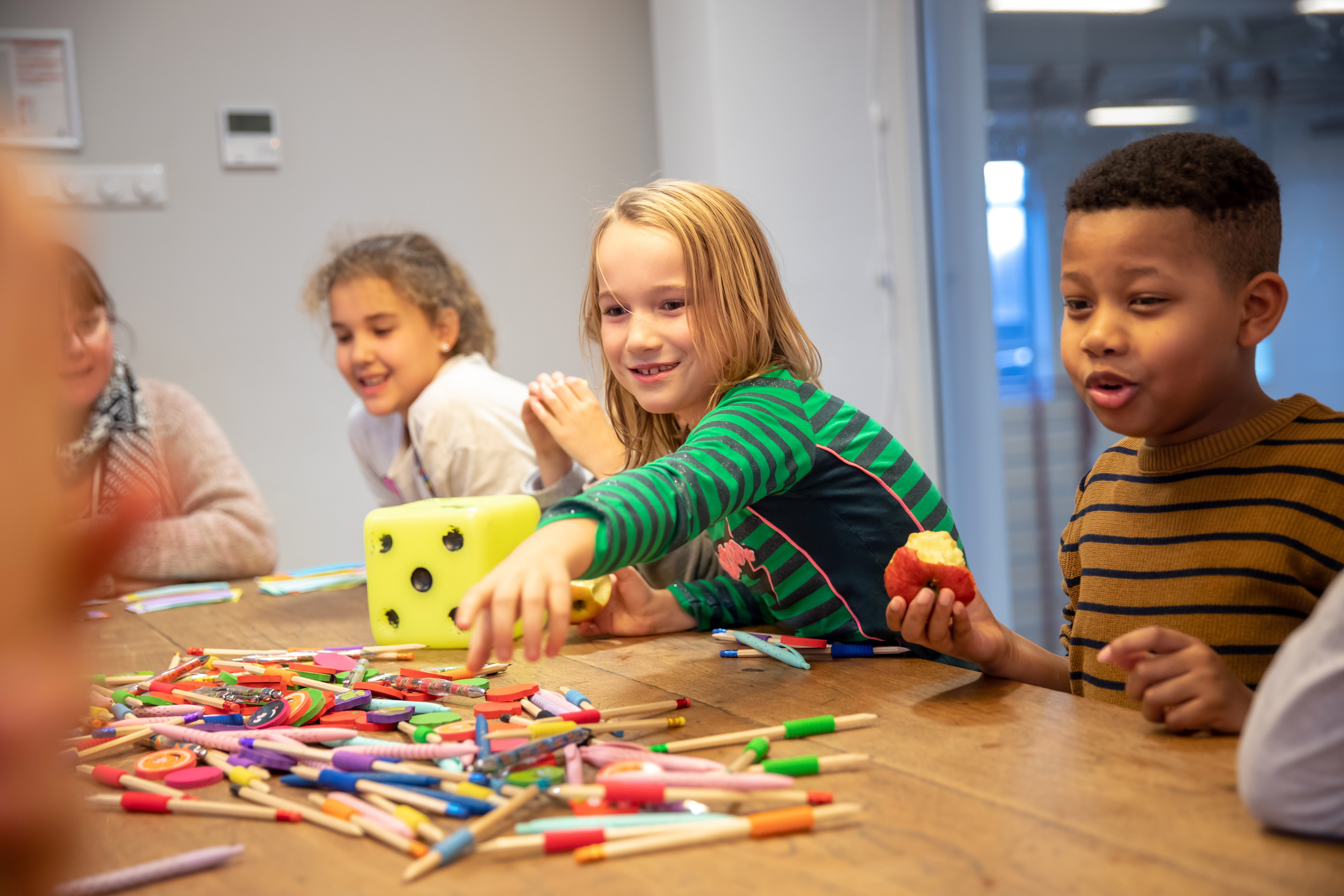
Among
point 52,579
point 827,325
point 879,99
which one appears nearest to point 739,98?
point 879,99

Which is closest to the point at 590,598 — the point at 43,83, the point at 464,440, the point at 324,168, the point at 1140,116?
the point at 464,440

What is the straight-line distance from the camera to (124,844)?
61cm

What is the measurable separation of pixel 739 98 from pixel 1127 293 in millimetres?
1953

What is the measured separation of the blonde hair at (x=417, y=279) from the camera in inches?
75.8

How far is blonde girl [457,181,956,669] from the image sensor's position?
103cm

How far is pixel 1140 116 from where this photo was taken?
2363 mm

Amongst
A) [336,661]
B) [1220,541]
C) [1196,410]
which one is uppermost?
[1196,410]

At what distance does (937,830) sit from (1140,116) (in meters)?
2.24

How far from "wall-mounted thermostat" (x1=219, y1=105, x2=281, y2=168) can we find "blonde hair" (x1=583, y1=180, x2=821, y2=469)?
73.0 inches

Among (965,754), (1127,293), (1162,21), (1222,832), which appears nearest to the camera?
(1222,832)

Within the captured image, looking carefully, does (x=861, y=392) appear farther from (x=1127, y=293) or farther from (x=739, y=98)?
(x=1127, y=293)

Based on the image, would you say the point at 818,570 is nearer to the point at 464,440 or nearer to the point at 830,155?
the point at 464,440

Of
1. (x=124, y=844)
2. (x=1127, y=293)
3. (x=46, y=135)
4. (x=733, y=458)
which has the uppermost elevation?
(x=46, y=135)

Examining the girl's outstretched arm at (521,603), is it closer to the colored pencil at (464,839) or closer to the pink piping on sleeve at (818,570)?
the colored pencil at (464,839)
